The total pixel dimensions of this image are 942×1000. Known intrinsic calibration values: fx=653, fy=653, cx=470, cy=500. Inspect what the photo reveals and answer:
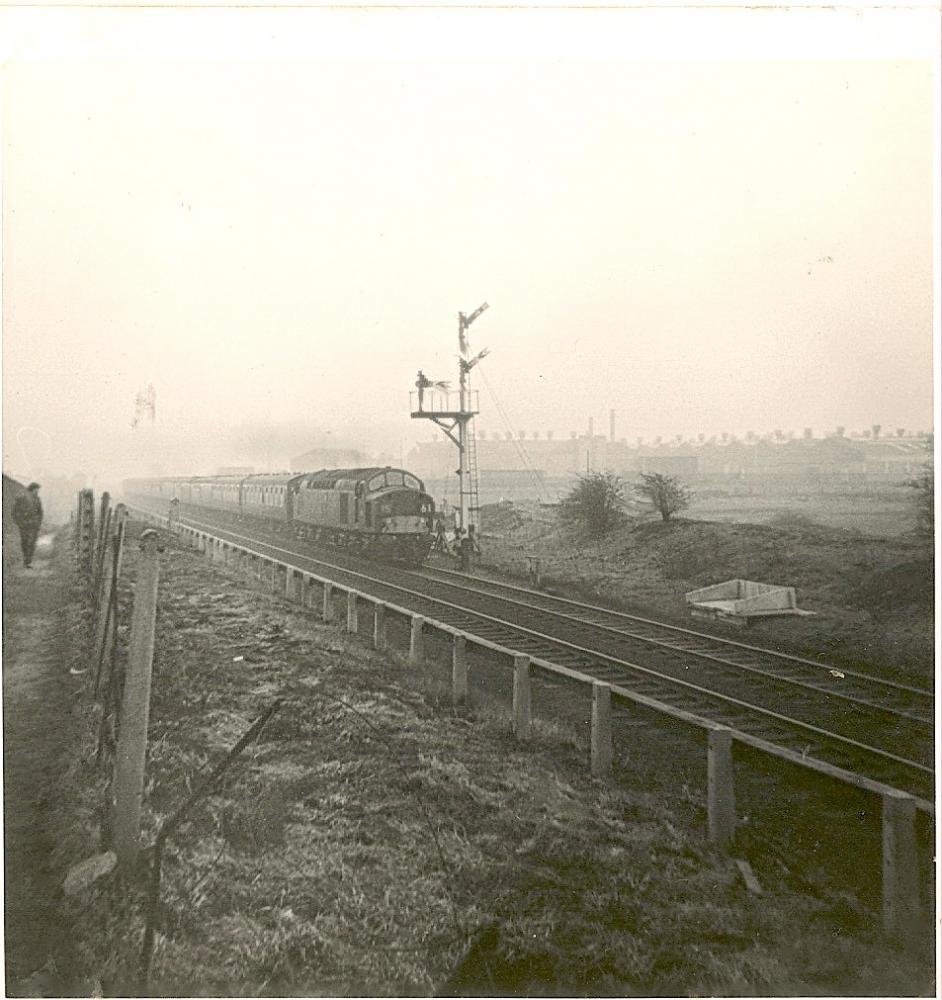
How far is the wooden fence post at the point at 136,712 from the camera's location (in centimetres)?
318

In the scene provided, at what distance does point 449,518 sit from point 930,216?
1325cm

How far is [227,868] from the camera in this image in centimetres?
351

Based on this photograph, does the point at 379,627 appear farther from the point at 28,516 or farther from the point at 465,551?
the point at 465,551

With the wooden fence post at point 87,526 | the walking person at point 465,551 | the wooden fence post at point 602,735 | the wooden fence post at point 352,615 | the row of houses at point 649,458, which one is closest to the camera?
the wooden fence post at point 602,735

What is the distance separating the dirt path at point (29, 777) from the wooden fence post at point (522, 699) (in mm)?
3018

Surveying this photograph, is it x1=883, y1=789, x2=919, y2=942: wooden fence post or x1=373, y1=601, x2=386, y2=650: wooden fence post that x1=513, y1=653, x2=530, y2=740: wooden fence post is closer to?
x1=373, y1=601, x2=386, y2=650: wooden fence post

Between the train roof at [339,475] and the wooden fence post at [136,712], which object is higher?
the train roof at [339,475]

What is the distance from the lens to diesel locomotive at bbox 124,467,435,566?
13.3m

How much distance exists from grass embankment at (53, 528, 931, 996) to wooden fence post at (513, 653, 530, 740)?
278 mm

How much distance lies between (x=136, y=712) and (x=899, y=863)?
12.8 feet

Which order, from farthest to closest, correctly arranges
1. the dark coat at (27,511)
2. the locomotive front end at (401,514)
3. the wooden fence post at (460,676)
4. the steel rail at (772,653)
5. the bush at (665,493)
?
the bush at (665,493) → the locomotive front end at (401,514) → the steel rail at (772,653) → the wooden fence post at (460,676) → the dark coat at (27,511)

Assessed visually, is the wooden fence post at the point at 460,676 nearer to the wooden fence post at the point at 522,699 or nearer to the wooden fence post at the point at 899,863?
the wooden fence post at the point at 522,699

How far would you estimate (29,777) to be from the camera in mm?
3943

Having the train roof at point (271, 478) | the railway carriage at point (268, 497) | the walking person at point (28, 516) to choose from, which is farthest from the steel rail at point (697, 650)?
the train roof at point (271, 478)
